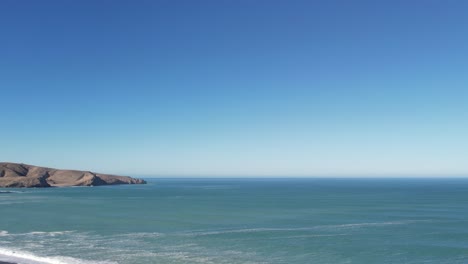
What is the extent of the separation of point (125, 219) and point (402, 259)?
41.0m

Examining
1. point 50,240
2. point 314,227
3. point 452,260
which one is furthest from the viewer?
point 314,227

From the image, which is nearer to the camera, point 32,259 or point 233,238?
point 32,259

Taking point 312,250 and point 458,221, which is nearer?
point 312,250

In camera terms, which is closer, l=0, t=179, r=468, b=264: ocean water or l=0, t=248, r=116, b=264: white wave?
l=0, t=248, r=116, b=264: white wave

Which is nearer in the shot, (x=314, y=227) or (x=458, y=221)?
(x=314, y=227)

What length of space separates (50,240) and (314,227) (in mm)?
30017

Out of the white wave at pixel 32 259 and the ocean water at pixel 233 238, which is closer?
the white wave at pixel 32 259

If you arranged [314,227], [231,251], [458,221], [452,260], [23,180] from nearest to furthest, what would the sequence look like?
1. [452,260]
2. [231,251]
3. [314,227]
4. [458,221]
5. [23,180]

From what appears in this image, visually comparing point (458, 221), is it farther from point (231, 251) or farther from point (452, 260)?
point (231, 251)

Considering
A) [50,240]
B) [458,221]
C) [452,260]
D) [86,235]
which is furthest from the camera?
[458,221]

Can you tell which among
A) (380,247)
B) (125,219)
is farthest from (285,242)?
(125,219)

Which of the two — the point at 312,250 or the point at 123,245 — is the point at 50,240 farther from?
the point at 312,250

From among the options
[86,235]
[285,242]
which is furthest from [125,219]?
[285,242]

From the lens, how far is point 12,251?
37.2 meters
